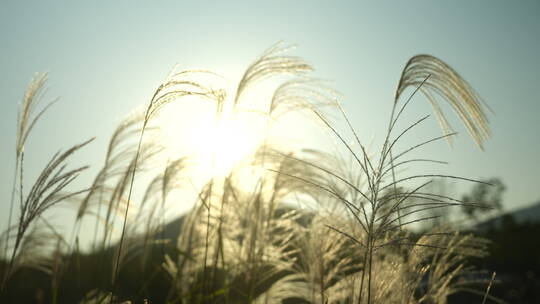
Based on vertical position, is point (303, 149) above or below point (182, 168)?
above

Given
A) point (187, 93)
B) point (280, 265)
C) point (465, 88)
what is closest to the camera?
point (465, 88)

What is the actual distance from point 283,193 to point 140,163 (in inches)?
45.7

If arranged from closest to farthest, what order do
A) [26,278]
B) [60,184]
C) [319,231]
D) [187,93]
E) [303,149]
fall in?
[187,93] < [60,184] < [319,231] < [303,149] < [26,278]

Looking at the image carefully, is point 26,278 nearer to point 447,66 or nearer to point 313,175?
point 313,175

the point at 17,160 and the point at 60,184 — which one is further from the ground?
the point at 17,160

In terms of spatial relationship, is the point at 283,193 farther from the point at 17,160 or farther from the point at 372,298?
the point at 17,160

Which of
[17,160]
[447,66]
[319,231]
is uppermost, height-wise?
[447,66]

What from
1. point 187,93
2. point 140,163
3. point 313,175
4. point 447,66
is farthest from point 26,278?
point 447,66

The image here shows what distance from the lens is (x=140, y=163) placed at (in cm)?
345

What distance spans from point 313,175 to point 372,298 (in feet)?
4.31

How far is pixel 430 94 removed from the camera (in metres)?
2.18

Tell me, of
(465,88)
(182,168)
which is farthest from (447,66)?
(182,168)

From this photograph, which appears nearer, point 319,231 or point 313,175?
point 319,231

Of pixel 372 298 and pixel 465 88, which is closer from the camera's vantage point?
pixel 465 88
